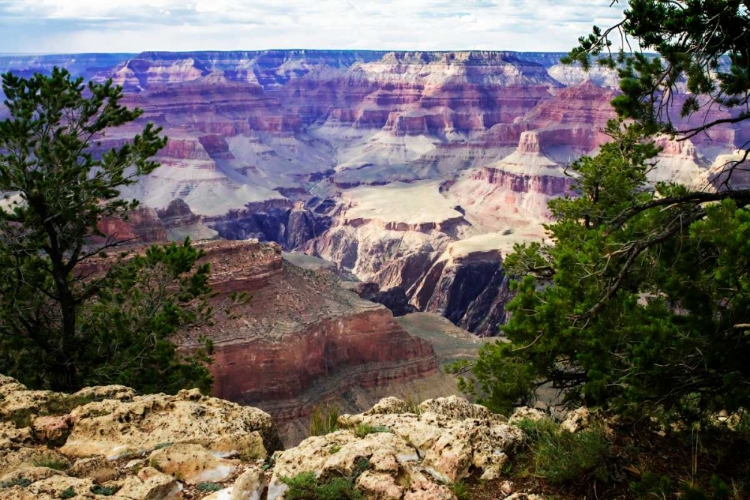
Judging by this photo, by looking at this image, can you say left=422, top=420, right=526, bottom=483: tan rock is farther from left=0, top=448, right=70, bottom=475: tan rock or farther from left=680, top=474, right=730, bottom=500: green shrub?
left=0, top=448, right=70, bottom=475: tan rock

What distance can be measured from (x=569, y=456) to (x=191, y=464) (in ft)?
16.3

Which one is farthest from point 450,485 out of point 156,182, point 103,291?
point 156,182

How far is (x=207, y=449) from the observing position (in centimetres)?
1008

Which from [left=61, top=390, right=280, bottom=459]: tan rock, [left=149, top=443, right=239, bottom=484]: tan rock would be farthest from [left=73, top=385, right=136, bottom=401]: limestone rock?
[left=149, top=443, right=239, bottom=484]: tan rock

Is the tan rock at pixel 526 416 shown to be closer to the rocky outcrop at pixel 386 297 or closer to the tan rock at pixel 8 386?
the tan rock at pixel 8 386

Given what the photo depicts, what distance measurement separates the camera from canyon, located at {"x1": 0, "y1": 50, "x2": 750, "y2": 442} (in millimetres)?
42062

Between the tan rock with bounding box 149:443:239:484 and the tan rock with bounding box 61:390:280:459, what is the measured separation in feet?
1.58

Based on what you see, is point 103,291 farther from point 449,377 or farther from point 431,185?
point 431,185

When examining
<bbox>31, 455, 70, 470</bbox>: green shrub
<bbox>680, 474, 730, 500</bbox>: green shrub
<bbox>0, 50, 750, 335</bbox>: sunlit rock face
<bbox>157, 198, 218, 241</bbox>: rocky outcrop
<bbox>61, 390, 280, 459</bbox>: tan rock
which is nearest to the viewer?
<bbox>680, 474, 730, 500</bbox>: green shrub

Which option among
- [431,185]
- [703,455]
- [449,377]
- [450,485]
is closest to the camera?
[450,485]

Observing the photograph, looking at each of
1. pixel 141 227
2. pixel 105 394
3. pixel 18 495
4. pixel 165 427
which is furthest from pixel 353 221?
pixel 18 495

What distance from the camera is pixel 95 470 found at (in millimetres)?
9328

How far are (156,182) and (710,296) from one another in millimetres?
132621

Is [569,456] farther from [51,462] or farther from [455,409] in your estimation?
[51,462]
